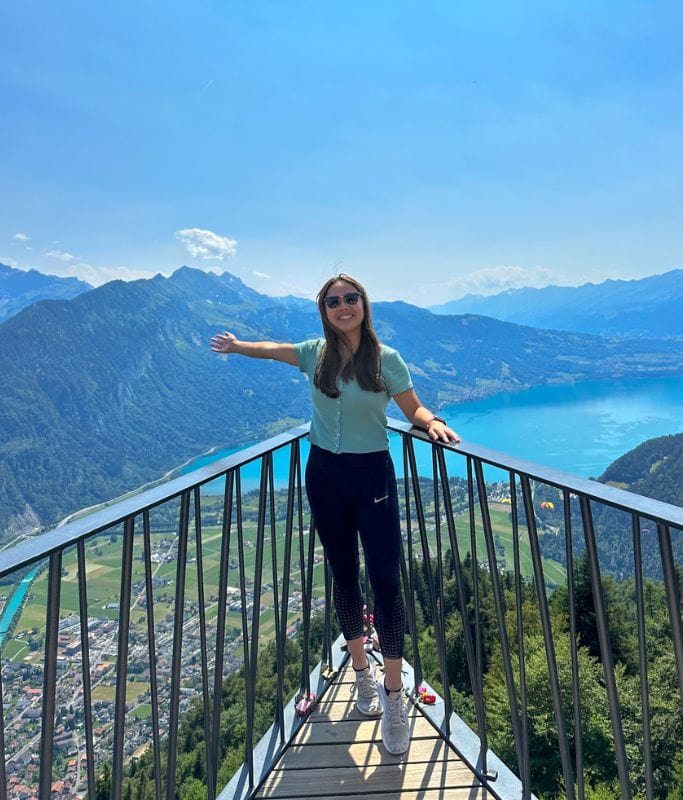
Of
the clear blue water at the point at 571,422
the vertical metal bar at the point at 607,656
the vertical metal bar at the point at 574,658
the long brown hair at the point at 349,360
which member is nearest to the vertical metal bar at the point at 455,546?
the long brown hair at the point at 349,360

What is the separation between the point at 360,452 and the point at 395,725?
126 centimetres

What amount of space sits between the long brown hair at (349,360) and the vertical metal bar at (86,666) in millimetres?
1162

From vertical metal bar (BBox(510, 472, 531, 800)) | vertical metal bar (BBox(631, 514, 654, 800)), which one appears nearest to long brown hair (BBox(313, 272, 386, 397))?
vertical metal bar (BBox(510, 472, 531, 800))

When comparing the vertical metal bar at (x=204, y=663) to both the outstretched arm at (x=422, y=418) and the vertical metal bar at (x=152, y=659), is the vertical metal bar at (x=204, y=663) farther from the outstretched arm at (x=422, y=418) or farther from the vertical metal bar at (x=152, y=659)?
the outstretched arm at (x=422, y=418)

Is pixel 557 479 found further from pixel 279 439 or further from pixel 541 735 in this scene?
pixel 541 735

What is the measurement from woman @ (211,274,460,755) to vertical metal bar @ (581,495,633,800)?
717 mm

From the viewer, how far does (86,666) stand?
1442mm

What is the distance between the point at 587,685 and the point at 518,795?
17114mm

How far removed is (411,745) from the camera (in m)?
2.47

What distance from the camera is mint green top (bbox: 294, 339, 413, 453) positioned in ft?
7.25

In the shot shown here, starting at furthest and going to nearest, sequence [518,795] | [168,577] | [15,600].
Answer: [168,577] < [15,600] < [518,795]

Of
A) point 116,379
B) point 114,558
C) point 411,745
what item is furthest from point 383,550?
point 116,379

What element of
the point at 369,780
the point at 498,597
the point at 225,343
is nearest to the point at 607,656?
the point at 498,597

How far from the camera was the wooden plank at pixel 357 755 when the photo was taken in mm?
2381
